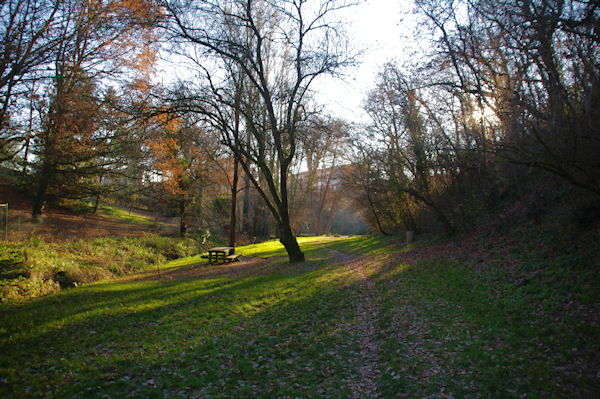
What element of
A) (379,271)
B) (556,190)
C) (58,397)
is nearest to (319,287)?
(379,271)

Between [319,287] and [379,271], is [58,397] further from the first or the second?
[379,271]

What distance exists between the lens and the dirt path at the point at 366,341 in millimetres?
4742

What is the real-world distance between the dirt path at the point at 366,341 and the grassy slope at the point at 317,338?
0.04m

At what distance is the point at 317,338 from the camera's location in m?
6.47

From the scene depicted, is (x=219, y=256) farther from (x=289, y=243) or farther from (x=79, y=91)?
(x=79, y=91)

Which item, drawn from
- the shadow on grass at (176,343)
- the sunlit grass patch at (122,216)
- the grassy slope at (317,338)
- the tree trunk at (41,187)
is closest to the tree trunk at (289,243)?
the grassy slope at (317,338)

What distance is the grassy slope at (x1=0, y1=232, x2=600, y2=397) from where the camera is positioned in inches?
178

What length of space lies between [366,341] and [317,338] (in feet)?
3.07

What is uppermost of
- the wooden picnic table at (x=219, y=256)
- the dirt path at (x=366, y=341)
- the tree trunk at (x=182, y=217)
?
the tree trunk at (x=182, y=217)

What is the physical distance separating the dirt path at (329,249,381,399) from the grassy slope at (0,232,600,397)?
39mm

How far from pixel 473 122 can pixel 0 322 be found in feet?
41.3

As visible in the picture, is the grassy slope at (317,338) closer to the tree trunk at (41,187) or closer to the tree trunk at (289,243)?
the tree trunk at (289,243)

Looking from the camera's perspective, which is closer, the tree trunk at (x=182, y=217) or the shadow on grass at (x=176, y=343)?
the shadow on grass at (x=176, y=343)

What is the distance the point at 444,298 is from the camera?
8.38 metres
